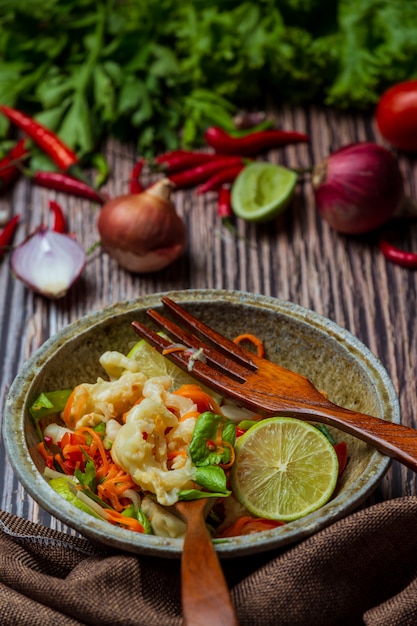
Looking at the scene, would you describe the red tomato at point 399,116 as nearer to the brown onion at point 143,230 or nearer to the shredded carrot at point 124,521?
the brown onion at point 143,230

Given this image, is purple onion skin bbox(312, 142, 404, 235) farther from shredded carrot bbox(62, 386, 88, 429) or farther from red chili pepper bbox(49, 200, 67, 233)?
shredded carrot bbox(62, 386, 88, 429)

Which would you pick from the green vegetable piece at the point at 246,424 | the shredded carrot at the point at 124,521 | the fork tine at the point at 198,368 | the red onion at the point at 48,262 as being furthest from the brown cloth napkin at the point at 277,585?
the red onion at the point at 48,262

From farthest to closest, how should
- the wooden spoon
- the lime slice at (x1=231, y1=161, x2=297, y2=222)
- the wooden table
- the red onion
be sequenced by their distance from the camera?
1. the lime slice at (x1=231, y1=161, x2=297, y2=222)
2. the red onion
3. the wooden table
4. the wooden spoon

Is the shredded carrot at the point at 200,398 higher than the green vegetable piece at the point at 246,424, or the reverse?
the shredded carrot at the point at 200,398

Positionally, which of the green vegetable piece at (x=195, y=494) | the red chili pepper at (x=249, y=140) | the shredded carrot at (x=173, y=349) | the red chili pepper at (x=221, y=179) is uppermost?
the red chili pepper at (x=249, y=140)

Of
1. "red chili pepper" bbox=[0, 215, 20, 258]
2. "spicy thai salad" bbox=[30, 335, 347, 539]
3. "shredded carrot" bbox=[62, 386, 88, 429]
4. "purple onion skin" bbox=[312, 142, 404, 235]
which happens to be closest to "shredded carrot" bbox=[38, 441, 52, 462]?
"spicy thai salad" bbox=[30, 335, 347, 539]

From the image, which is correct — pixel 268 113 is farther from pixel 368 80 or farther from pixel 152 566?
pixel 152 566

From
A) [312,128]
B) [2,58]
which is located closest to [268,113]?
[312,128]
